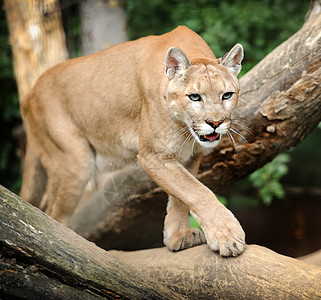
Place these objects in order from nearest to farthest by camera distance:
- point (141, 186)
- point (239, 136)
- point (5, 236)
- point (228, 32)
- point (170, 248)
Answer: point (5, 236) → point (170, 248) → point (239, 136) → point (141, 186) → point (228, 32)

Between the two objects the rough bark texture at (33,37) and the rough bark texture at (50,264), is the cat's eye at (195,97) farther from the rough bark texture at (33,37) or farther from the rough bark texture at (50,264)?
the rough bark texture at (33,37)

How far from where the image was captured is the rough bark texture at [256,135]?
143 inches

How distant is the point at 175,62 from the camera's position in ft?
9.99

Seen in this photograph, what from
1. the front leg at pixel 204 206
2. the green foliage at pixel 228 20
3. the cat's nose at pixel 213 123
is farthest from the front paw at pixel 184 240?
the green foliage at pixel 228 20

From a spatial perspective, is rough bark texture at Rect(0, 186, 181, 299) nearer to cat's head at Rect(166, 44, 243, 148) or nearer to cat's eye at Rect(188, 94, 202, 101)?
cat's head at Rect(166, 44, 243, 148)

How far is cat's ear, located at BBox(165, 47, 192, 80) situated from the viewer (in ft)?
9.80

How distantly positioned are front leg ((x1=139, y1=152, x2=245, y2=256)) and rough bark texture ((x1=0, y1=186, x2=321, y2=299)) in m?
0.10

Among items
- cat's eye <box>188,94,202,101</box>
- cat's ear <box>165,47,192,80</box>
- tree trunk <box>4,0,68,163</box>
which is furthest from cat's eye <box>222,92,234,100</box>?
tree trunk <box>4,0,68,163</box>

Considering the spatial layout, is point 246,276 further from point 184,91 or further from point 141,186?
point 141,186

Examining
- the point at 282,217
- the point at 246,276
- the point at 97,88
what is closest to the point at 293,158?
the point at 282,217

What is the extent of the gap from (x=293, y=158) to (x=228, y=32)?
8.81 ft

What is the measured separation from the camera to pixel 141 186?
14.3ft

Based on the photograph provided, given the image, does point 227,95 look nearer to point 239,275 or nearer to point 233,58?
point 233,58

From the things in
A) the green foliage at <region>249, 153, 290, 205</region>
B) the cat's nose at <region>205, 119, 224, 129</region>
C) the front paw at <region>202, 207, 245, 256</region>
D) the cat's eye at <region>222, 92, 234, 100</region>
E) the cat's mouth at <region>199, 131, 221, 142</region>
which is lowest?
the green foliage at <region>249, 153, 290, 205</region>
